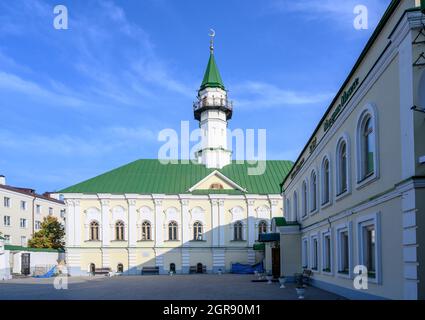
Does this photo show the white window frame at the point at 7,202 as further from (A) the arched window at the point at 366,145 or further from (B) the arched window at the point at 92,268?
(A) the arched window at the point at 366,145

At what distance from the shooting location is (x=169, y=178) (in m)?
44.3

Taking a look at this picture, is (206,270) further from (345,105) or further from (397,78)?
(397,78)

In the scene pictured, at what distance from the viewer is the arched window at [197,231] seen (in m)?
41.8

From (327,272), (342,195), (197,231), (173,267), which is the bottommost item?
(173,267)

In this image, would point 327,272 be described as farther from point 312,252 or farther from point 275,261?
point 275,261

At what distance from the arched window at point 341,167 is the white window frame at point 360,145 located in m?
2.23

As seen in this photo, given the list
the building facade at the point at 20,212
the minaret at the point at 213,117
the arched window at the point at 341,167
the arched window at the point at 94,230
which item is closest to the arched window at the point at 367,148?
the arched window at the point at 341,167

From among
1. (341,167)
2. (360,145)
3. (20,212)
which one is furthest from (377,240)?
(20,212)

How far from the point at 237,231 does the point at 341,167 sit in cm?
2611

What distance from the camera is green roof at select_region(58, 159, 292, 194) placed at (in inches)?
1676

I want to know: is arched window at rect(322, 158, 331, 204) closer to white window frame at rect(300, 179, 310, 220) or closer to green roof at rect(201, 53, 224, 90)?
white window frame at rect(300, 179, 310, 220)

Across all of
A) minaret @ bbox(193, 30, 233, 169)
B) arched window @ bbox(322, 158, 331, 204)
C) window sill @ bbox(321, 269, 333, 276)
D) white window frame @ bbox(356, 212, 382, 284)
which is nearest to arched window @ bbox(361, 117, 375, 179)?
white window frame @ bbox(356, 212, 382, 284)
